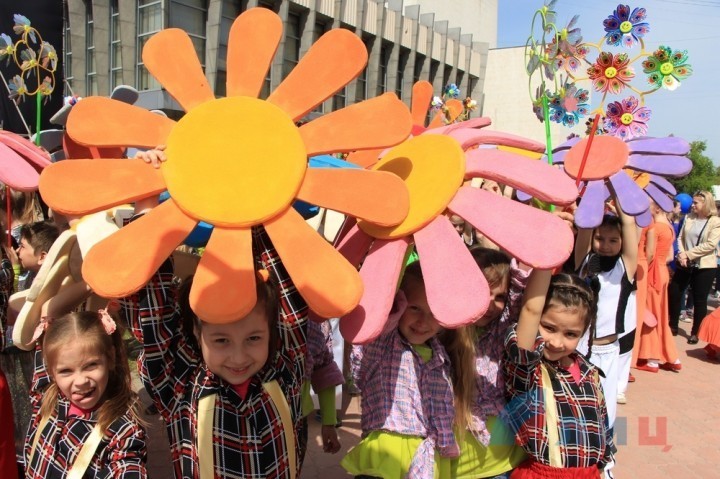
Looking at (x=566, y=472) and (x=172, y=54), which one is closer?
(x=172, y=54)

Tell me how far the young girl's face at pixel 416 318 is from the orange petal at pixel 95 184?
30.8 inches

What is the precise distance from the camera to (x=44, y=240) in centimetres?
263

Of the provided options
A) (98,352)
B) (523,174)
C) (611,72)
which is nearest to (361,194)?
(523,174)

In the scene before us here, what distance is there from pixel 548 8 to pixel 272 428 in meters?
1.57

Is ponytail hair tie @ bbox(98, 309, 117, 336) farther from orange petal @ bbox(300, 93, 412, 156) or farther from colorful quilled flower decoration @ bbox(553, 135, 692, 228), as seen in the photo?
colorful quilled flower decoration @ bbox(553, 135, 692, 228)

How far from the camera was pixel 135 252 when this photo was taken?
1.24m

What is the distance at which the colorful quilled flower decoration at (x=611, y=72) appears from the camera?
2.10 meters

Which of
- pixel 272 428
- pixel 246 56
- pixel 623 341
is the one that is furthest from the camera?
pixel 623 341

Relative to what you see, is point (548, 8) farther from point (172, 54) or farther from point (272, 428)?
point (272, 428)

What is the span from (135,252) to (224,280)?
208mm

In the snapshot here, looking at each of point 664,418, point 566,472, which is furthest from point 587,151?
point 664,418

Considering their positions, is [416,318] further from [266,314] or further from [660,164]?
[660,164]

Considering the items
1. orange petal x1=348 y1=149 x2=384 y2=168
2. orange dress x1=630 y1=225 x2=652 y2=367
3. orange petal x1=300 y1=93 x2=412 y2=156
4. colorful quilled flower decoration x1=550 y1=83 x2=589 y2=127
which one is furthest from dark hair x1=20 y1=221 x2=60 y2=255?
orange dress x1=630 y1=225 x2=652 y2=367

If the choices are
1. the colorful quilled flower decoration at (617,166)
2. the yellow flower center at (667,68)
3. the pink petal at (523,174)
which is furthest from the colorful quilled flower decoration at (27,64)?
the yellow flower center at (667,68)
